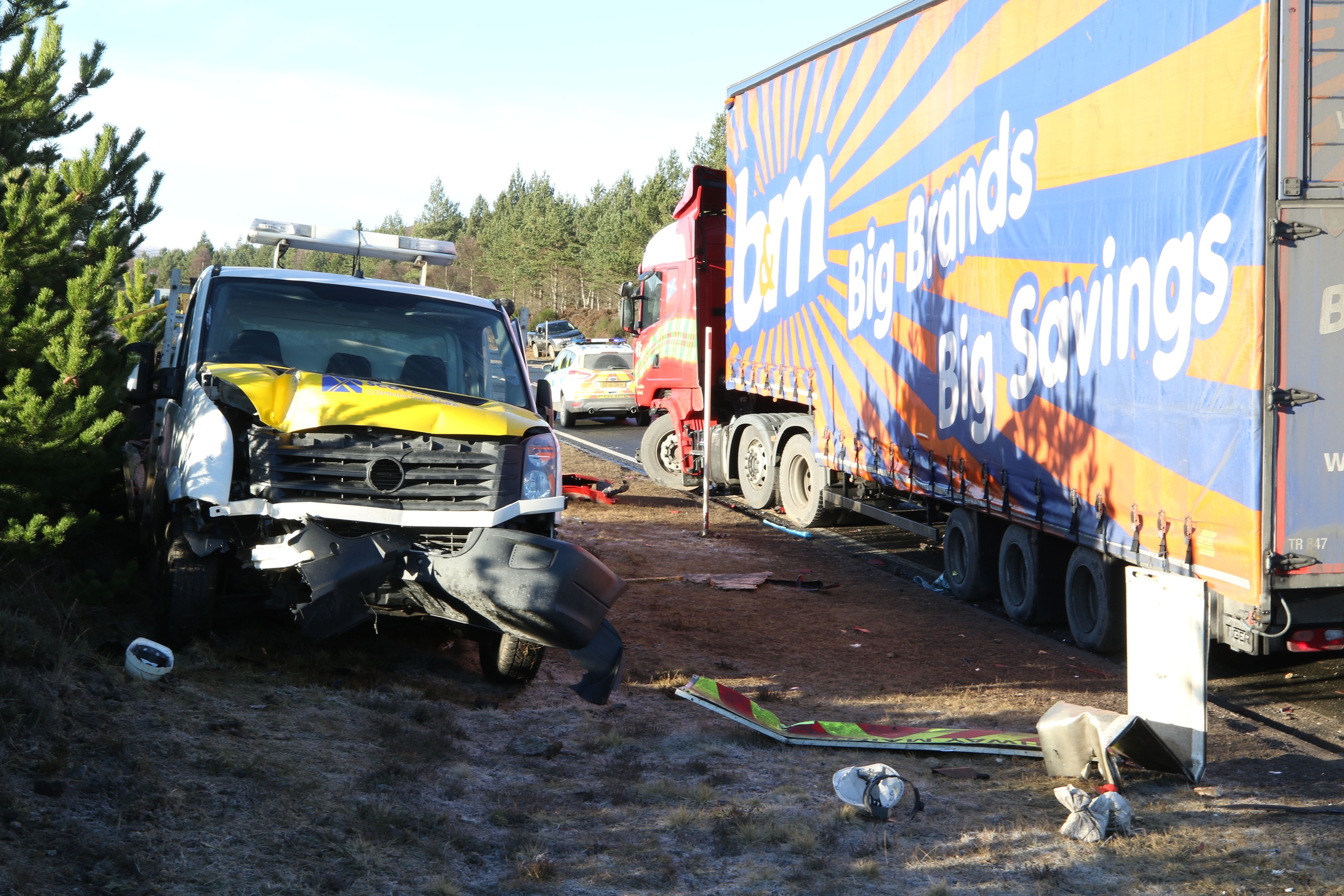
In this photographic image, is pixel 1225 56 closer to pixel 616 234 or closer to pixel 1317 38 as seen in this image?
pixel 1317 38

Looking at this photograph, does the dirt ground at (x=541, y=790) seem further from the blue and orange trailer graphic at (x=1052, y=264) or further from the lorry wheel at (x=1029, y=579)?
the blue and orange trailer graphic at (x=1052, y=264)

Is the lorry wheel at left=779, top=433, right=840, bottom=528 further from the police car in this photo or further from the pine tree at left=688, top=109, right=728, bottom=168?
the pine tree at left=688, top=109, right=728, bottom=168

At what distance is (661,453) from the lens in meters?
19.2

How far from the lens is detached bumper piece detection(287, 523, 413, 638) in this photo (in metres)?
5.70

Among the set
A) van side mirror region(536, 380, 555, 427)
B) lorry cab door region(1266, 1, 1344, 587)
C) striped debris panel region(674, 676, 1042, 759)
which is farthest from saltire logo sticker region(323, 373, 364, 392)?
lorry cab door region(1266, 1, 1344, 587)

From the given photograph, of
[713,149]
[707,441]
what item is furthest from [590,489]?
[713,149]

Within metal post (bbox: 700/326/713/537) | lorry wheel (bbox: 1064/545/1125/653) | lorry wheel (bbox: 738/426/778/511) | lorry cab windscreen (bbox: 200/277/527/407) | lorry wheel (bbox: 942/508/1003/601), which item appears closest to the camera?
lorry cab windscreen (bbox: 200/277/527/407)

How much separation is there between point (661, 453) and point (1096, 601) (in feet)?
36.1

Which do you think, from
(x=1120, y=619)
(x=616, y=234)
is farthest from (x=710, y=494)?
(x=616, y=234)

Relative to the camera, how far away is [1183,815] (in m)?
5.30

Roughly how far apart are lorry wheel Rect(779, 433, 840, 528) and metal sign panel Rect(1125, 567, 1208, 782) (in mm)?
8406

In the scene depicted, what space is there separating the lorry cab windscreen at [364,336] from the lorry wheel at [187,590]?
1292mm

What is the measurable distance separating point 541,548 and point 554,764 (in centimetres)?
108

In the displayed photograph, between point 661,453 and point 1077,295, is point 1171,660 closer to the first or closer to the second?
point 1077,295
